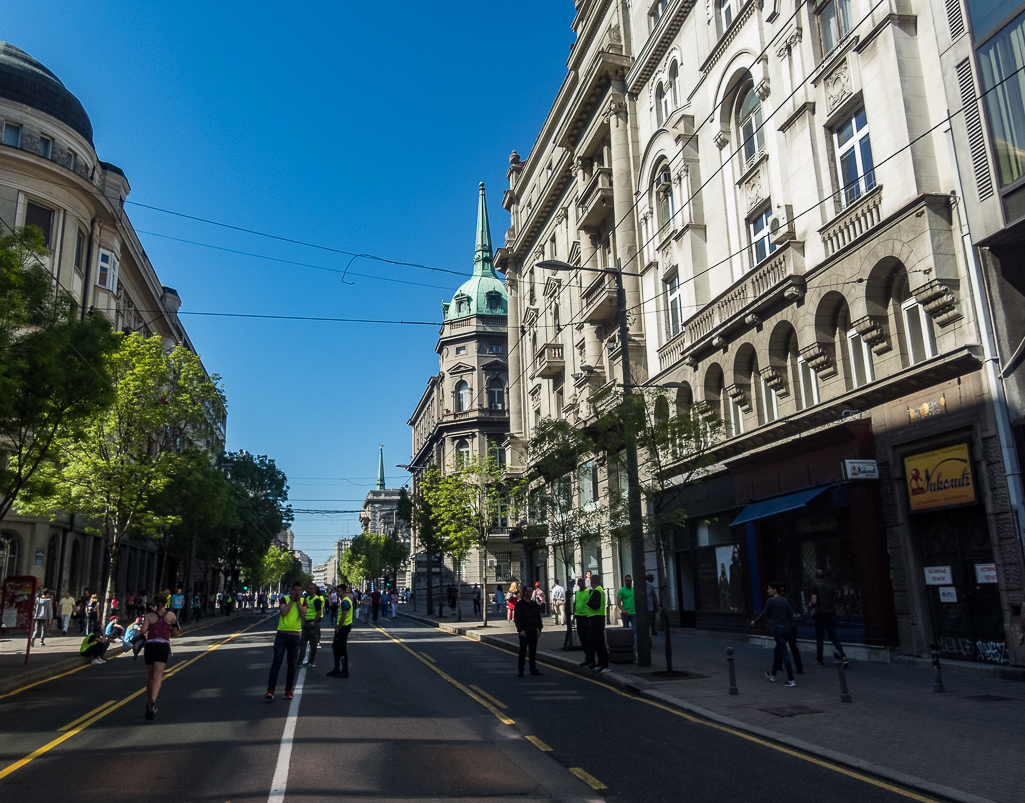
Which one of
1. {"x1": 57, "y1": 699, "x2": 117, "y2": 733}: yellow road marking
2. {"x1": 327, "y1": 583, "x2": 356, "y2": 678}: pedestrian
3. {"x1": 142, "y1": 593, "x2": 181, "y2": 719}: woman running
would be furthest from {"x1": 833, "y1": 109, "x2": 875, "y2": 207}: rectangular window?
{"x1": 57, "y1": 699, "x2": 117, "y2": 733}: yellow road marking

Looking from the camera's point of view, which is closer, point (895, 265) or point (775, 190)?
point (895, 265)

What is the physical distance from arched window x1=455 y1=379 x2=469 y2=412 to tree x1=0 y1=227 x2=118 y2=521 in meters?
51.5

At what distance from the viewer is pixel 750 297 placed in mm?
20500

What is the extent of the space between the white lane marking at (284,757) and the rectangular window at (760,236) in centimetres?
1578

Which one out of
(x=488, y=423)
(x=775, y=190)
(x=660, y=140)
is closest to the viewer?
(x=775, y=190)

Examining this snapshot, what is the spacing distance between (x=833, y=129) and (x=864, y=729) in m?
13.8

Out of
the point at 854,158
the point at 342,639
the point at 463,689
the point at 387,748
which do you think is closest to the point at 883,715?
the point at 387,748

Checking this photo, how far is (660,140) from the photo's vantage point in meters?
26.8

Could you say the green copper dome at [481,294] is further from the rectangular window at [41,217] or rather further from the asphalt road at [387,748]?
the asphalt road at [387,748]

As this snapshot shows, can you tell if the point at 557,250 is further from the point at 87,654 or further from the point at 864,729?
the point at 864,729

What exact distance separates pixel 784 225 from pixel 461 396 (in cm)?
5272

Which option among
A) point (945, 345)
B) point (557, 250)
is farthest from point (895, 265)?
point (557, 250)

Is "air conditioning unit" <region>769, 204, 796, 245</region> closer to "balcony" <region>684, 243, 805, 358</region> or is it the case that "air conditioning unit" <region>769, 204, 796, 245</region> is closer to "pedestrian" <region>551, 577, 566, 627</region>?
"balcony" <region>684, 243, 805, 358</region>

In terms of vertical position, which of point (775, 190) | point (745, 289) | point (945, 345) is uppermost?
point (775, 190)
